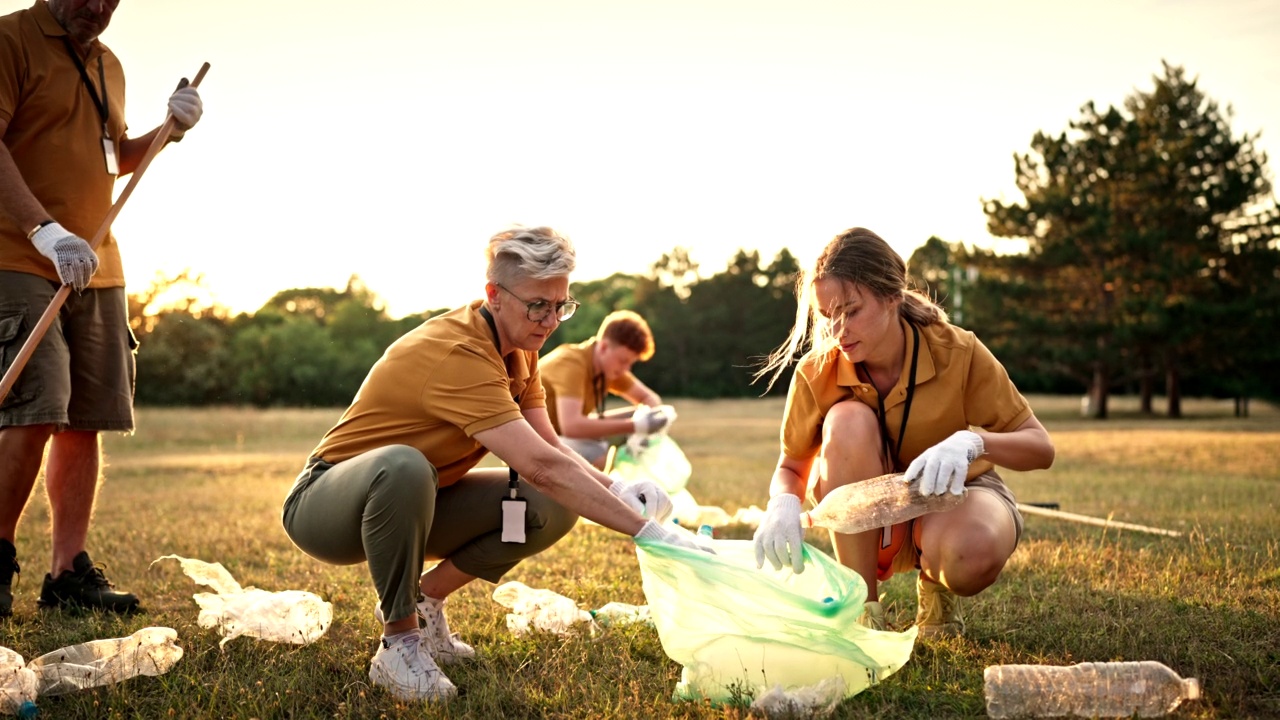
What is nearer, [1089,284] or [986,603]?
[986,603]

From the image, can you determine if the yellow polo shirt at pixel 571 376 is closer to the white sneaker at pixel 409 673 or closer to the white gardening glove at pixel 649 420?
the white gardening glove at pixel 649 420

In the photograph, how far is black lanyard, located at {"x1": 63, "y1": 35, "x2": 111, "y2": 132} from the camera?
11.8 feet

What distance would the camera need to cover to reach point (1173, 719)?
2363 mm

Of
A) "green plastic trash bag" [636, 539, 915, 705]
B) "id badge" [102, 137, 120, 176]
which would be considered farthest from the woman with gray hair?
"id badge" [102, 137, 120, 176]

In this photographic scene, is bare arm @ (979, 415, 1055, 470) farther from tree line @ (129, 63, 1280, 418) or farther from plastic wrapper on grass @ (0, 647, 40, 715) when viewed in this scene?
tree line @ (129, 63, 1280, 418)

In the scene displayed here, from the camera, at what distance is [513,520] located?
307cm

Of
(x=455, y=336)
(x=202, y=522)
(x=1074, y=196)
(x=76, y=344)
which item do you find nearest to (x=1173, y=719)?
(x=455, y=336)

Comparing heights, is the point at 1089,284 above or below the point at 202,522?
above

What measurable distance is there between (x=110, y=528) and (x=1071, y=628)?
18.1 feet

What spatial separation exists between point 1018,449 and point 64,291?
3100 millimetres

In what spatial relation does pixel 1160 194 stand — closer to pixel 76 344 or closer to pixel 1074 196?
pixel 1074 196

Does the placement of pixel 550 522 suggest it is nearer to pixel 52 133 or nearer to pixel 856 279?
pixel 856 279

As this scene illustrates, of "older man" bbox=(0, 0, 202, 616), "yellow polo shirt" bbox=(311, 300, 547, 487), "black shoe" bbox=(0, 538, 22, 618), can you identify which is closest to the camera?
"yellow polo shirt" bbox=(311, 300, 547, 487)

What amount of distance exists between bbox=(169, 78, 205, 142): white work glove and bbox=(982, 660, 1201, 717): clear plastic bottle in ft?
11.4
